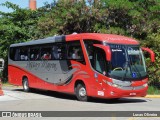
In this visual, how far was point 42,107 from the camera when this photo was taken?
15.5m

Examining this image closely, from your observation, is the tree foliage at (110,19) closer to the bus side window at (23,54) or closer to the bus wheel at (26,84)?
the bus side window at (23,54)

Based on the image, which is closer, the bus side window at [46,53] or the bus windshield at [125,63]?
the bus windshield at [125,63]

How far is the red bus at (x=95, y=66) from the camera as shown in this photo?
17.2m

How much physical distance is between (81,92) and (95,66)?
64.1 inches

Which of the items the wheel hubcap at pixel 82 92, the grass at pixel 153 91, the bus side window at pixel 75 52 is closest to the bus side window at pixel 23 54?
the bus side window at pixel 75 52

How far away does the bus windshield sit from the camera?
17172 millimetres

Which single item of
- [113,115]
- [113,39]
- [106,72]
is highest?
[113,39]

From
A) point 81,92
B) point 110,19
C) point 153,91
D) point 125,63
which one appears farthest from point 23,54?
point 125,63

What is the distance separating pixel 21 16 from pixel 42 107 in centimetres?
2257

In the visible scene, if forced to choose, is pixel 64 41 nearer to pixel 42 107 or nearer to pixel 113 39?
pixel 113 39

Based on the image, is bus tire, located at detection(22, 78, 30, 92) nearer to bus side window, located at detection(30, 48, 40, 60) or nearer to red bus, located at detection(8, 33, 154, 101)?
bus side window, located at detection(30, 48, 40, 60)

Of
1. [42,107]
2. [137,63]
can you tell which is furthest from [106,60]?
[42,107]

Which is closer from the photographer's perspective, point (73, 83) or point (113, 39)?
point (113, 39)

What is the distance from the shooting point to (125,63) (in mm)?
17500
